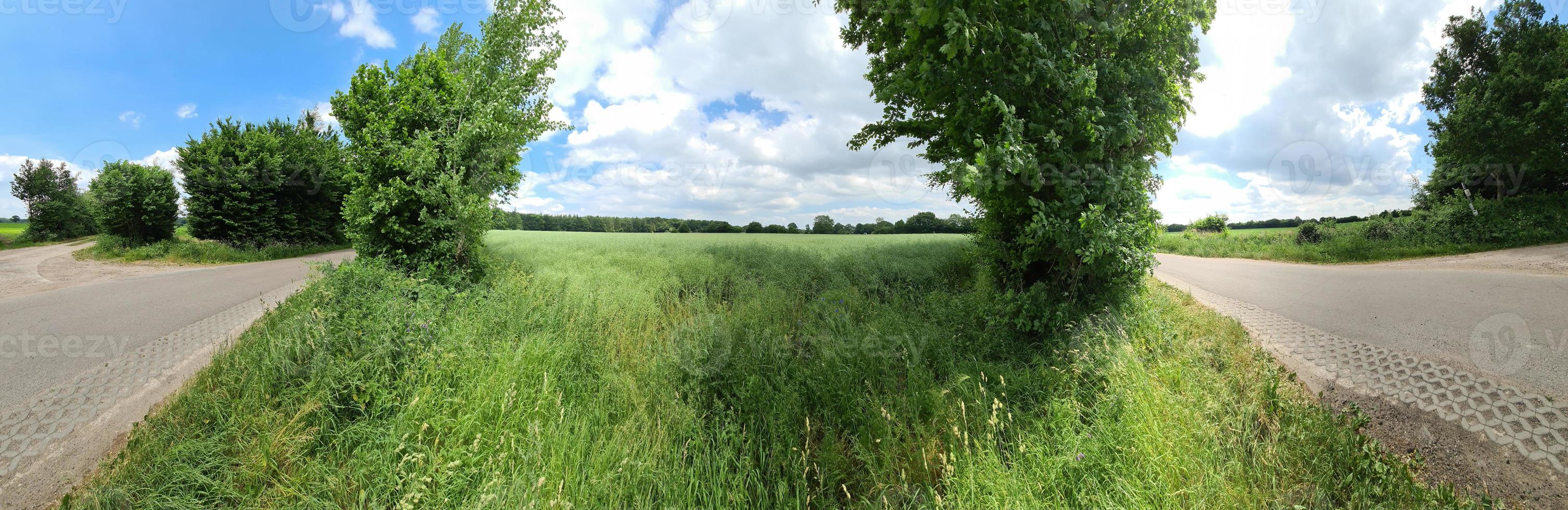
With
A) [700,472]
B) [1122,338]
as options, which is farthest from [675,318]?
[1122,338]

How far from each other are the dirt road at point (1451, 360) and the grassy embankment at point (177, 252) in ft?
93.6

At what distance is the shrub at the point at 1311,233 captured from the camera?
17.8m

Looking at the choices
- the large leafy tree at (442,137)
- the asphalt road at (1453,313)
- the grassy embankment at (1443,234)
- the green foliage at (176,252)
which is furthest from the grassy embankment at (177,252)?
the grassy embankment at (1443,234)

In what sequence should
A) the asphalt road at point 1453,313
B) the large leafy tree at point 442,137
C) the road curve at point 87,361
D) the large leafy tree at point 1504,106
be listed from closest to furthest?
1. the road curve at point 87,361
2. the asphalt road at point 1453,313
3. the large leafy tree at point 442,137
4. the large leafy tree at point 1504,106

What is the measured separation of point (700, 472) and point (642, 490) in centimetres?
45

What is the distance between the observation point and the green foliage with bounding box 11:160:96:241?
87.0 feet

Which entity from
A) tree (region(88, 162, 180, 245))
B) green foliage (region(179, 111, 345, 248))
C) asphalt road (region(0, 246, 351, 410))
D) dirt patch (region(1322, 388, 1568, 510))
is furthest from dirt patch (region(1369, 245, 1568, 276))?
tree (region(88, 162, 180, 245))

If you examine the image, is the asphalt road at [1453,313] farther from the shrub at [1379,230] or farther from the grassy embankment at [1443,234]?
the shrub at [1379,230]

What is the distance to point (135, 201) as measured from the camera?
18141mm

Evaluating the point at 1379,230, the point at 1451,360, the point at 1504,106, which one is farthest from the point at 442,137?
the point at 1504,106

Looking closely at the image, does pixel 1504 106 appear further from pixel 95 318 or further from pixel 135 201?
pixel 135 201

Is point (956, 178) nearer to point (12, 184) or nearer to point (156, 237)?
point (156, 237)

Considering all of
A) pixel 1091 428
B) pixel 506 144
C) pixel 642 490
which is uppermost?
pixel 506 144

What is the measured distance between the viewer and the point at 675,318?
280 inches
